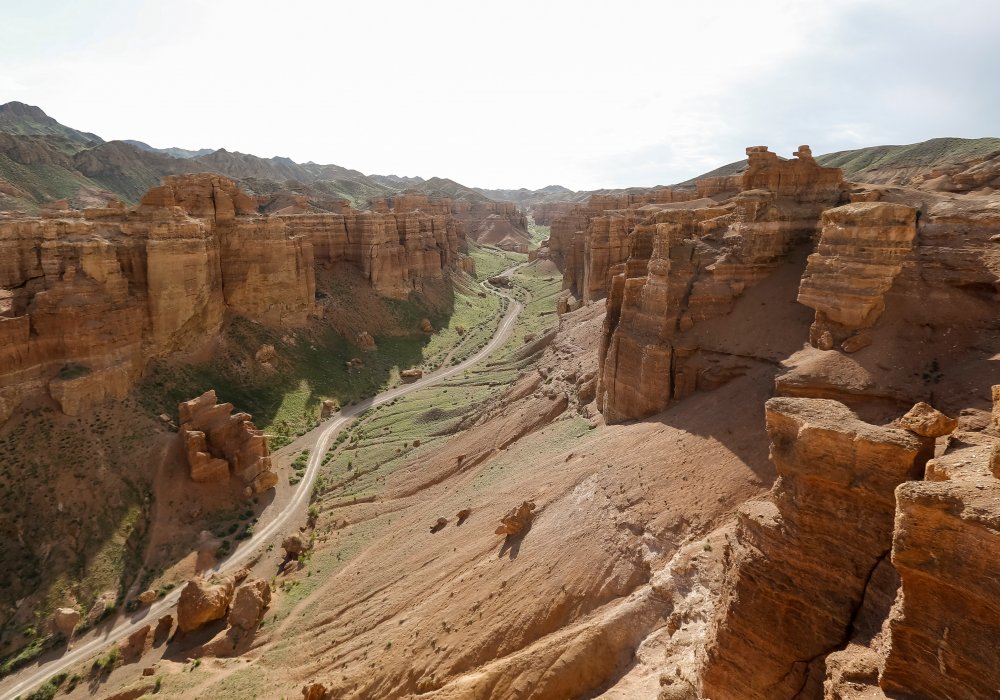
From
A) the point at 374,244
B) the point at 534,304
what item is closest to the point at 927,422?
the point at 374,244

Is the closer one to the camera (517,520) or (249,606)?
(517,520)

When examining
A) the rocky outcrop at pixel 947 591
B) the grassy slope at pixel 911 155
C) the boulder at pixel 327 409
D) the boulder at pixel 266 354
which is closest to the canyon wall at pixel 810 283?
the rocky outcrop at pixel 947 591

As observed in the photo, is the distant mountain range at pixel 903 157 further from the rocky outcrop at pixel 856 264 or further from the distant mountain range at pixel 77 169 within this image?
the distant mountain range at pixel 77 169

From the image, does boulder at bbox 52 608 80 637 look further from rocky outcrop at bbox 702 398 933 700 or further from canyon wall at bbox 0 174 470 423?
rocky outcrop at bbox 702 398 933 700

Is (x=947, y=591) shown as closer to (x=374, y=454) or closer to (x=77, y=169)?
(x=374, y=454)

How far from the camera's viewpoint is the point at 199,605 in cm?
2436

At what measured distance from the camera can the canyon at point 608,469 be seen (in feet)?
34.8

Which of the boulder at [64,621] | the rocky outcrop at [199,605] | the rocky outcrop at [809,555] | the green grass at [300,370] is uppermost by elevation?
the rocky outcrop at [809,555]

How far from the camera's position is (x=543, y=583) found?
57.2 feet

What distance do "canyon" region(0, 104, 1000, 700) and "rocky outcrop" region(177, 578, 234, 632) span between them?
0.60ft

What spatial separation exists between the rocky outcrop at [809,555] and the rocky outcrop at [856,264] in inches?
364

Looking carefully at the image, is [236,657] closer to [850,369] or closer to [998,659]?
[998,659]

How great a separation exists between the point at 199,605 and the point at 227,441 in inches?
523

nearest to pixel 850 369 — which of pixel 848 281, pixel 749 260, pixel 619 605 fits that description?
pixel 848 281
